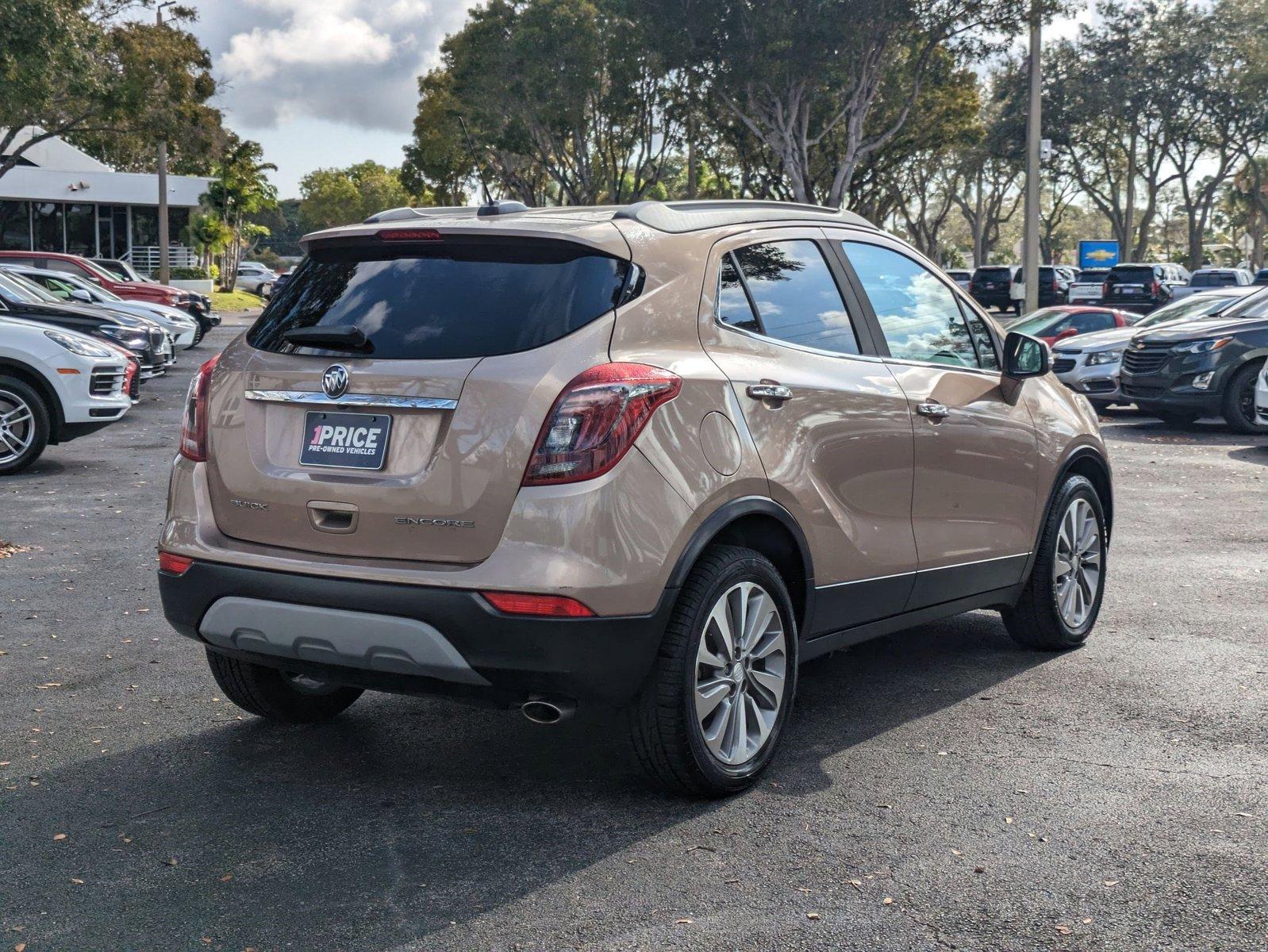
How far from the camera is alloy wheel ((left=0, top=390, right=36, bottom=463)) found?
40.7 ft

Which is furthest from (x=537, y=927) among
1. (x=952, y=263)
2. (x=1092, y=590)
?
(x=952, y=263)

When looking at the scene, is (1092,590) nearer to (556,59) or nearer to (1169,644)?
(1169,644)

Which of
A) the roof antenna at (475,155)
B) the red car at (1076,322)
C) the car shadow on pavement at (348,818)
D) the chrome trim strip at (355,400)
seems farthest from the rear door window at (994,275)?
the chrome trim strip at (355,400)

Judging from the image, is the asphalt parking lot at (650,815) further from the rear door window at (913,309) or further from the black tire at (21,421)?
the black tire at (21,421)

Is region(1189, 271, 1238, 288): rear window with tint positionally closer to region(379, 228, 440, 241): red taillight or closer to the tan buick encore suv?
the tan buick encore suv

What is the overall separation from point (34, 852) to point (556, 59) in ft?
145

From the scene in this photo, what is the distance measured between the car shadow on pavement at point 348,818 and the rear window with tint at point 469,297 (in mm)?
1134

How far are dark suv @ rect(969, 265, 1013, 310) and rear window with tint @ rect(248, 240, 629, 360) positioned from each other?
152ft

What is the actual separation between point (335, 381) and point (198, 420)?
0.64 meters

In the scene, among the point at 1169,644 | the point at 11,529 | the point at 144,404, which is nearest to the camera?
the point at 1169,644

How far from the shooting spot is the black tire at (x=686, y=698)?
14.0ft

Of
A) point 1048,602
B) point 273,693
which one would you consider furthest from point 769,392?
point 1048,602

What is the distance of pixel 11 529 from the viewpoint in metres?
9.70

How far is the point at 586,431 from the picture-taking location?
13.4 feet
